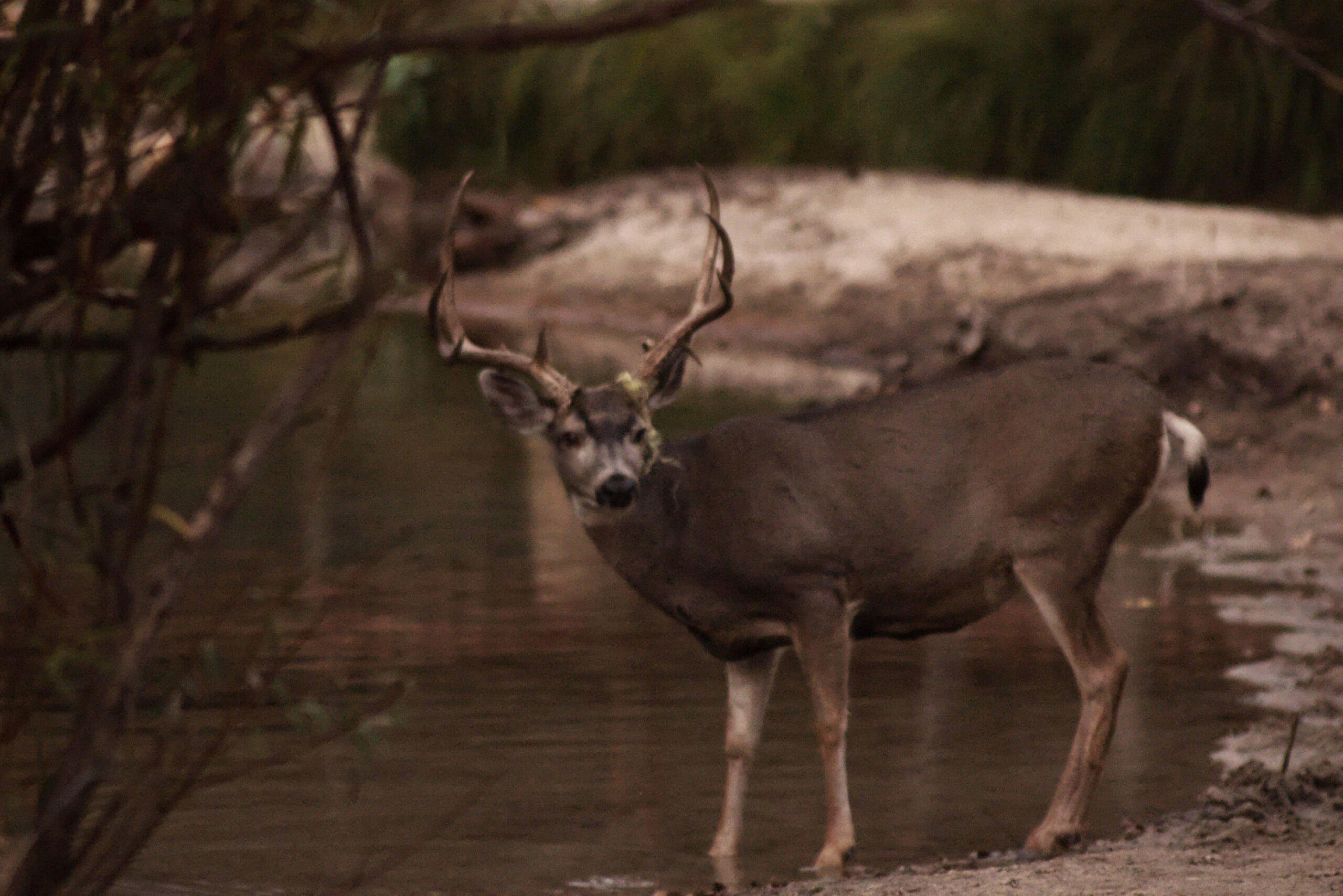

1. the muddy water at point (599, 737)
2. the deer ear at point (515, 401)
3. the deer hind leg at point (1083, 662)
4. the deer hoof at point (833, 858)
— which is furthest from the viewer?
the deer ear at point (515, 401)

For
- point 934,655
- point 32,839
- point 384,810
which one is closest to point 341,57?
point 32,839

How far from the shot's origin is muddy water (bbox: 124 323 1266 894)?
702cm

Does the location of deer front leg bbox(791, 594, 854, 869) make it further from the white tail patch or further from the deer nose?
the white tail patch

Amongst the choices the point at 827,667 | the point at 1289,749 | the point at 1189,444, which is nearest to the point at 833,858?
the point at 827,667

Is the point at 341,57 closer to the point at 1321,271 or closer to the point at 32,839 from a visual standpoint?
the point at 32,839

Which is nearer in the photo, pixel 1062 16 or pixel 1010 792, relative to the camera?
pixel 1010 792

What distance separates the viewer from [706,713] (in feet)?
29.0

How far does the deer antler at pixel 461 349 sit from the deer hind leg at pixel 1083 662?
1.48 m

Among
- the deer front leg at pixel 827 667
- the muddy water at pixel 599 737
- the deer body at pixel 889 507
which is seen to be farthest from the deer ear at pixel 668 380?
the muddy water at pixel 599 737

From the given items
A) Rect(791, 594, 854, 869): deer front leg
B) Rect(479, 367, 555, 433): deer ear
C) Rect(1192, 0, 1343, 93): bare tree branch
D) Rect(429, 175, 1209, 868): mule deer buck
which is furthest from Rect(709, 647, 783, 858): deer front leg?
Rect(1192, 0, 1343, 93): bare tree branch

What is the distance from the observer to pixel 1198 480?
25.6 feet

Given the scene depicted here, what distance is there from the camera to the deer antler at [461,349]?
729 centimetres

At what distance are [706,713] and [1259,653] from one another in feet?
7.40

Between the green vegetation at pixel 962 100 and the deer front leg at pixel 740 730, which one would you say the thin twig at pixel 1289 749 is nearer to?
the deer front leg at pixel 740 730
